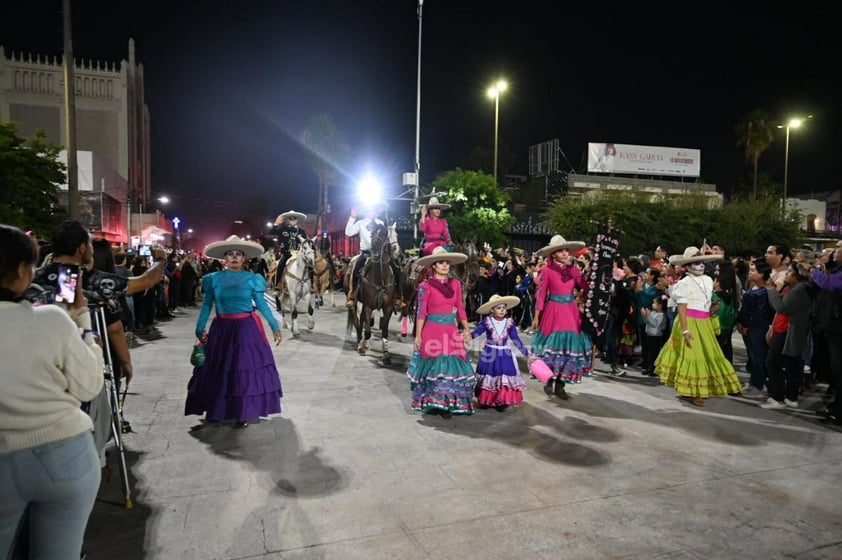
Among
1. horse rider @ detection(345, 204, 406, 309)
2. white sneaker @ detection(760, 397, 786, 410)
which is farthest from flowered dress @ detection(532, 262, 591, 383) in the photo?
horse rider @ detection(345, 204, 406, 309)

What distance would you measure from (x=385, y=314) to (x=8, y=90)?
51533 mm

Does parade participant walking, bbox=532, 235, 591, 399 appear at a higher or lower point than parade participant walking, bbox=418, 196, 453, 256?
lower

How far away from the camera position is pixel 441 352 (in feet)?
20.9

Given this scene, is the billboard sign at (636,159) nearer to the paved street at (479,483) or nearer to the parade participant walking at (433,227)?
the parade participant walking at (433,227)

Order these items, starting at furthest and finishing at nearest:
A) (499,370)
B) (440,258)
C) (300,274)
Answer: (300,274) → (499,370) → (440,258)

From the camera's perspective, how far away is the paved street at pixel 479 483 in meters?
3.57

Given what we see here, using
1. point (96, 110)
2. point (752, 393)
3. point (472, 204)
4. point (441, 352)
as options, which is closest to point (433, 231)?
point (441, 352)

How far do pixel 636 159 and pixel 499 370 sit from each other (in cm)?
5126

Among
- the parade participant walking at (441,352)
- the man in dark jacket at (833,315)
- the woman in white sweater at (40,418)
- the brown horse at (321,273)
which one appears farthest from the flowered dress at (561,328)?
the brown horse at (321,273)

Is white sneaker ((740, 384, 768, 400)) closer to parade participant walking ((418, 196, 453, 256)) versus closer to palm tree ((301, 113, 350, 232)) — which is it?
parade participant walking ((418, 196, 453, 256))

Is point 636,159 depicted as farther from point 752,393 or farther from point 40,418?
point 40,418

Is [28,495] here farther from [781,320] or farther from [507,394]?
[781,320]

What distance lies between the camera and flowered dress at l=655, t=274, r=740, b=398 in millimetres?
6984

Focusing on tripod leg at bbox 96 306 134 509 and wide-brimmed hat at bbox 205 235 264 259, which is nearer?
tripod leg at bbox 96 306 134 509
